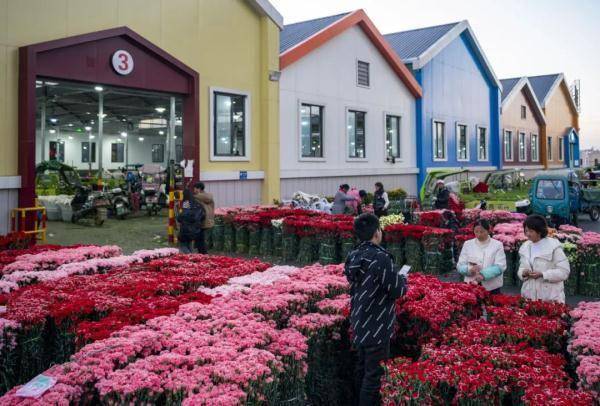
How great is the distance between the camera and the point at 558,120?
5106cm

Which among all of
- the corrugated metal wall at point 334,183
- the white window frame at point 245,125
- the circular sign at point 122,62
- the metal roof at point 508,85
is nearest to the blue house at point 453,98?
the corrugated metal wall at point 334,183

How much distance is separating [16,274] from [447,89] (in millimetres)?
28463

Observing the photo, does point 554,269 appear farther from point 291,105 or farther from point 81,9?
point 291,105

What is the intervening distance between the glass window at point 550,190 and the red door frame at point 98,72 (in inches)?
461

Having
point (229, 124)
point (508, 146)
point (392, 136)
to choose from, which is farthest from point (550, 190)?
point (508, 146)

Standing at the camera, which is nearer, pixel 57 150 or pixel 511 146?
pixel 511 146

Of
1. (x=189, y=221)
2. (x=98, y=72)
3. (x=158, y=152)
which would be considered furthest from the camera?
(x=158, y=152)

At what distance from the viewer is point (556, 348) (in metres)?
5.24

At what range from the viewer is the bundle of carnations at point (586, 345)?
409 centimetres

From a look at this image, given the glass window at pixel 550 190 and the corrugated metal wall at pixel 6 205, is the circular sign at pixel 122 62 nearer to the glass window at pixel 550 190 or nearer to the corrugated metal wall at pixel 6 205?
the corrugated metal wall at pixel 6 205

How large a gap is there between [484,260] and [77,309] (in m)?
4.85

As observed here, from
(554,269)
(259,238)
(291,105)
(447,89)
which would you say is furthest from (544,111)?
(554,269)

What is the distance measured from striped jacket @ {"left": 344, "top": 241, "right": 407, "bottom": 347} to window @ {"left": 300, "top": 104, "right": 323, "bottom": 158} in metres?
17.6

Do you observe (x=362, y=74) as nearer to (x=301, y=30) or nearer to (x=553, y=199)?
(x=301, y=30)
